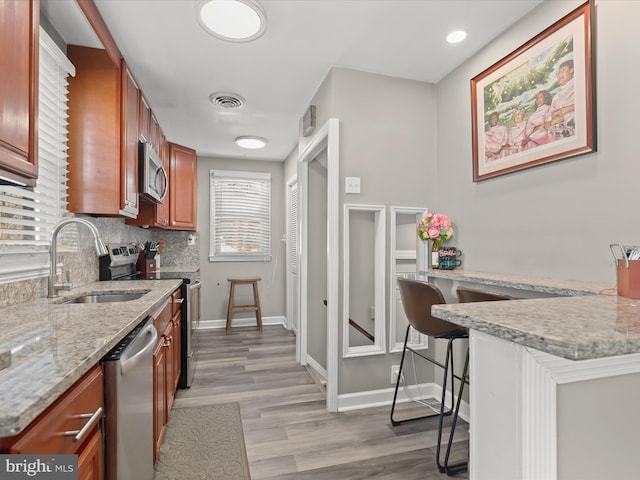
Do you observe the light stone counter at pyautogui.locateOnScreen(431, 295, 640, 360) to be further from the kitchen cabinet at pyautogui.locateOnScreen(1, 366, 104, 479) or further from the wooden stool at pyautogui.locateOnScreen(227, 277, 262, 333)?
the wooden stool at pyautogui.locateOnScreen(227, 277, 262, 333)

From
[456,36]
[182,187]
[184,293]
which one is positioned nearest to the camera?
[456,36]

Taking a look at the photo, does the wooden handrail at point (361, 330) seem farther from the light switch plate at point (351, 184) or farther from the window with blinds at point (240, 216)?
the window with blinds at point (240, 216)

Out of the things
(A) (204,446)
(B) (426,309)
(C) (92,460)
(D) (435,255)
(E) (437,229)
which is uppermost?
(E) (437,229)

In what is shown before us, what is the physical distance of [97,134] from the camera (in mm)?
2078

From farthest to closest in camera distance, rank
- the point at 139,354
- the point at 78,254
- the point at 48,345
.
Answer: the point at 78,254 → the point at 139,354 → the point at 48,345

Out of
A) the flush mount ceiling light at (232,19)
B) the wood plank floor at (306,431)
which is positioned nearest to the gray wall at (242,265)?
the wood plank floor at (306,431)

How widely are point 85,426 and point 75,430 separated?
1.6 inches

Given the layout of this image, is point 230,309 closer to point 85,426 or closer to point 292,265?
point 292,265

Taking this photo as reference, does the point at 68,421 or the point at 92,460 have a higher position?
the point at 68,421

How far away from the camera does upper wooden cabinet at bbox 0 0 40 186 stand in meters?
1.04

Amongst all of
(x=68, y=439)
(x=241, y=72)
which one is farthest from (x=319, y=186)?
(x=68, y=439)

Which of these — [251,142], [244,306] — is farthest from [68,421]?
[244,306]

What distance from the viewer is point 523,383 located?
0.69m

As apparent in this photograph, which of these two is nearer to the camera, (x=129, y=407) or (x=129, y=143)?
(x=129, y=407)
